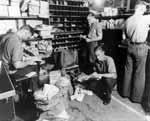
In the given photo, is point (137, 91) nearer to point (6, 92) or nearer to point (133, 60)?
point (133, 60)

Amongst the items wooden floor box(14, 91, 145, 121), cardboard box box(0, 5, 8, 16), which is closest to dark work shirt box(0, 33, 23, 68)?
wooden floor box(14, 91, 145, 121)

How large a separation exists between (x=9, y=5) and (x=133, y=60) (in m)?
2.78

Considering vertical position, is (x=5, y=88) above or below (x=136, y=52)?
below

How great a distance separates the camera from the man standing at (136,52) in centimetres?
257

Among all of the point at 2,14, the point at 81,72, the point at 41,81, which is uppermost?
the point at 2,14

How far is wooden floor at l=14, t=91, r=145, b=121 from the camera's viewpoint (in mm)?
2398

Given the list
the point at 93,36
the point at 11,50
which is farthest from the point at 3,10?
the point at 93,36

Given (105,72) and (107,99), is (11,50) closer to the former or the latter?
(105,72)

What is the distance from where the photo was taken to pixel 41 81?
2654 millimetres

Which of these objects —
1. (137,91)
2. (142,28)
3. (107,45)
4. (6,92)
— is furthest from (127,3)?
(6,92)

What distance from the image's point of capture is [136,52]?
2.62 meters

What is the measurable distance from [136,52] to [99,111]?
3.93 feet

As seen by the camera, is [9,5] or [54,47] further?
[54,47]

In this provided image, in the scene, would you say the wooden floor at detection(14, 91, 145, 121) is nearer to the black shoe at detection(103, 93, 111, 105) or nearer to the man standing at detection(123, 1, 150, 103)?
the black shoe at detection(103, 93, 111, 105)
